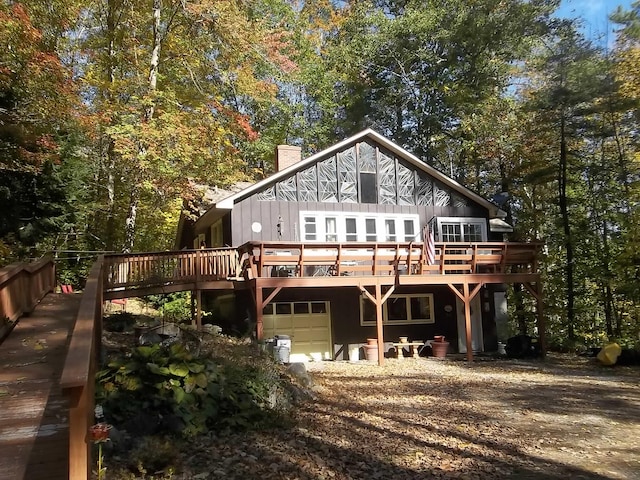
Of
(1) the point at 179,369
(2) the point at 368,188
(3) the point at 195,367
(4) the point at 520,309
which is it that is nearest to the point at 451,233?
(2) the point at 368,188

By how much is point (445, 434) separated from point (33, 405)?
534cm

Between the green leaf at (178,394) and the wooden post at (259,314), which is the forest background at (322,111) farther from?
the green leaf at (178,394)

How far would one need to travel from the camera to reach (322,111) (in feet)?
107

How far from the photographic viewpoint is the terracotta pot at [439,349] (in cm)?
1616

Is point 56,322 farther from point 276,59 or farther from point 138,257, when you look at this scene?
point 276,59

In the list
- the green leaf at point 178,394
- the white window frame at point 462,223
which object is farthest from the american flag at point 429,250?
the green leaf at point 178,394

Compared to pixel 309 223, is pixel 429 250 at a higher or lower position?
lower

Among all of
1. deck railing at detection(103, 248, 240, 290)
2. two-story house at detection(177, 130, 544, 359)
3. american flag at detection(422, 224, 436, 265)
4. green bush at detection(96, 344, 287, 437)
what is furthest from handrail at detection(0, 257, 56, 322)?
american flag at detection(422, 224, 436, 265)

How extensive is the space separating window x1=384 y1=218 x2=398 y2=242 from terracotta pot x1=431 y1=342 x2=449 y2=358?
353cm

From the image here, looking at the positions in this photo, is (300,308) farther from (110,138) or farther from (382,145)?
(110,138)

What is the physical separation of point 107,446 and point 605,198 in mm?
21351

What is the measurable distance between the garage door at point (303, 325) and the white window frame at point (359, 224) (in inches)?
85.8

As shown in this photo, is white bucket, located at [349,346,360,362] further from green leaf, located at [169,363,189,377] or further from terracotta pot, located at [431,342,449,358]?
green leaf, located at [169,363,189,377]

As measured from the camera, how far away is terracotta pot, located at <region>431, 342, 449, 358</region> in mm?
16156
